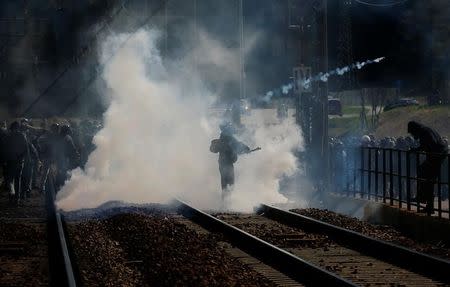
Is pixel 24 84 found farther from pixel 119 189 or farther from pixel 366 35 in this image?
pixel 119 189

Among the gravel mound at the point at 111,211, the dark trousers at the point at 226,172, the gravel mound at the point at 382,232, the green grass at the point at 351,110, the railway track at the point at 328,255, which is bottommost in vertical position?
the gravel mound at the point at 111,211

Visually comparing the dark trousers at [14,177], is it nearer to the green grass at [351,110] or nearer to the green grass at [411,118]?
the green grass at [411,118]

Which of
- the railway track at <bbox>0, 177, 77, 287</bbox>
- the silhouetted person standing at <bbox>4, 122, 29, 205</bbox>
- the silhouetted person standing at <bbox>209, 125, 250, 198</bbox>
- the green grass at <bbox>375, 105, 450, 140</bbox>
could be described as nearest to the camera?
the railway track at <bbox>0, 177, 77, 287</bbox>

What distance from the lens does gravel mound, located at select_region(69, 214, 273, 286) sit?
1024 cm

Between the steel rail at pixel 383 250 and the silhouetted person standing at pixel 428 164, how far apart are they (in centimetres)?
194

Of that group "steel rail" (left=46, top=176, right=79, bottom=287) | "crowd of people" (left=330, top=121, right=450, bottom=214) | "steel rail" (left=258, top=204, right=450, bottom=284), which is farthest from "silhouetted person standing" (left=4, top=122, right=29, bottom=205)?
"crowd of people" (left=330, top=121, right=450, bottom=214)

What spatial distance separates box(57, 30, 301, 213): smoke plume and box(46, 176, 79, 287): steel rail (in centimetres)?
369

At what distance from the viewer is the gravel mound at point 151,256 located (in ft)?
33.6

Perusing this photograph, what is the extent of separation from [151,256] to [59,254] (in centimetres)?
145

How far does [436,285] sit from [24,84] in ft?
149

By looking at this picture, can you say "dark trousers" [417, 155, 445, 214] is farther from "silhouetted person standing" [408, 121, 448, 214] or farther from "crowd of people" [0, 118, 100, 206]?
"crowd of people" [0, 118, 100, 206]

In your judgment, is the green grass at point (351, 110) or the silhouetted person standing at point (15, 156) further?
the green grass at point (351, 110)

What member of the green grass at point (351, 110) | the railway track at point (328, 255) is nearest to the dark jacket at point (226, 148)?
the railway track at point (328, 255)

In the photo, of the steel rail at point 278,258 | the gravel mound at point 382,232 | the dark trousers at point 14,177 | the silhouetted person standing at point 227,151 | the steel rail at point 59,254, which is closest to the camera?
the steel rail at point 278,258
